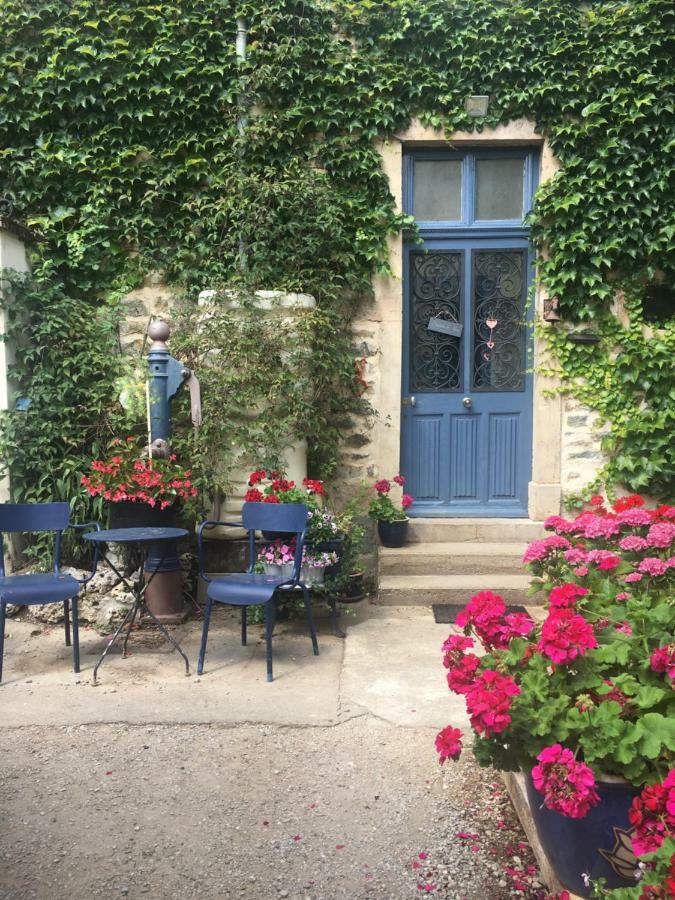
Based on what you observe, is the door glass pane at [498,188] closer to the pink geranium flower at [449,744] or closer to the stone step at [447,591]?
the stone step at [447,591]

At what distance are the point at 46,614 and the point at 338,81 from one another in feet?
14.3

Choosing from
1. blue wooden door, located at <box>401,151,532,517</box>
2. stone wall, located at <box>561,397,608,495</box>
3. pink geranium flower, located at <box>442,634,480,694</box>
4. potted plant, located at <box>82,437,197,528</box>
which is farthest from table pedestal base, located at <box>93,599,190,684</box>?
stone wall, located at <box>561,397,608,495</box>

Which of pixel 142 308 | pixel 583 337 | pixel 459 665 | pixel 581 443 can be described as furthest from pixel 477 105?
pixel 459 665

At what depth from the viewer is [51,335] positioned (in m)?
5.38

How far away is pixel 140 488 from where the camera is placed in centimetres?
468

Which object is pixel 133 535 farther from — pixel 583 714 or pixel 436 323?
pixel 436 323

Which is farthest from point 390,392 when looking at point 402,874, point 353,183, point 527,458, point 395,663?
point 402,874

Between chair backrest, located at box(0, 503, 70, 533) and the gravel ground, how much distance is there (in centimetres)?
129

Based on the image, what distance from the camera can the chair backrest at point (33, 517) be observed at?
416cm

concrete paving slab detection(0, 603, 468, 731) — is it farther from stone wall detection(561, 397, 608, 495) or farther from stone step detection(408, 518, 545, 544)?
stone wall detection(561, 397, 608, 495)

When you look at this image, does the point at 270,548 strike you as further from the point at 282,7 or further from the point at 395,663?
the point at 282,7

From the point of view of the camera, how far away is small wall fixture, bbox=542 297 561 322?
18.3ft

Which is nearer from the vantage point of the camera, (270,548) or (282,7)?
(270,548)

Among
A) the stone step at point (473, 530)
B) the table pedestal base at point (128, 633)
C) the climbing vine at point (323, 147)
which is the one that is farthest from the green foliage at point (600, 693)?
the climbing vine at point (323, 147)
